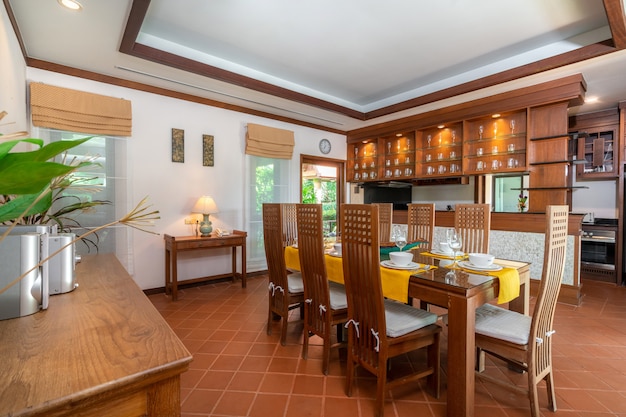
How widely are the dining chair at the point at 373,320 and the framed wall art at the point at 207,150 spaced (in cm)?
303

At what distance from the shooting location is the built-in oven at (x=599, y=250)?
445 cm

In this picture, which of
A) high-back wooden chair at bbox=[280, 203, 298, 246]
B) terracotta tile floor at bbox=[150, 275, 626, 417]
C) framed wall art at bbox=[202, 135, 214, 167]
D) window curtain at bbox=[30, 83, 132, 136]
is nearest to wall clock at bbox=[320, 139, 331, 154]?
framed wall art at bbox=[202, 135, 214, 167]

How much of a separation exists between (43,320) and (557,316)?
4070 mm

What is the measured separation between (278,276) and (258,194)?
8.07 feet

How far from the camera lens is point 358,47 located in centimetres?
332

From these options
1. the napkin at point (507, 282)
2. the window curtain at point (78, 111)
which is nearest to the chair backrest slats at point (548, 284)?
the napkin at point (507, 282)

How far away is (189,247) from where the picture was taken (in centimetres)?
370

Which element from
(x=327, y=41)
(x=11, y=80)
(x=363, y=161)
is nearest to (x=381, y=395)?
(x=327, y=41)

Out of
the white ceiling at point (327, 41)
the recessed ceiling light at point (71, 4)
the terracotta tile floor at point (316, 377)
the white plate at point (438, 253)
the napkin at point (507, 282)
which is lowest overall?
the terracotta tile floor at point (316, 377)

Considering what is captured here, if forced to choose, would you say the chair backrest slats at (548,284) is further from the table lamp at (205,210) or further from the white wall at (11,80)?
the table lamp at (205,210)

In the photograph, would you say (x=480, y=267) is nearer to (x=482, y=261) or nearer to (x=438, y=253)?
(x=482, y=261)

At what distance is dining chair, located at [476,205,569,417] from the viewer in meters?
1.58

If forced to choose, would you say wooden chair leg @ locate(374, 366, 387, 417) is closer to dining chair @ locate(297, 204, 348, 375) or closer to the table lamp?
dining chair @ locate(297, 204, 348, 375)

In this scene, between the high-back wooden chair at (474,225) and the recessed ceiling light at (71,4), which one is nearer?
the recessed ceiling light at (71,4)
